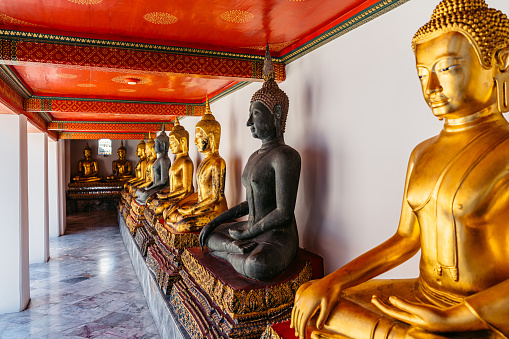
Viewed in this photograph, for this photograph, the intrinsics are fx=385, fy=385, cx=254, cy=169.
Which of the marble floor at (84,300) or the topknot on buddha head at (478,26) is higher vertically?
the topknot on buddha head at (478,26)

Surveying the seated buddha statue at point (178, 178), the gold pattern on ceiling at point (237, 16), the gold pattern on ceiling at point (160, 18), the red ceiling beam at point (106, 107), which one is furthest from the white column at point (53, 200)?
the gold pattern on ceiling at point (237, 16)

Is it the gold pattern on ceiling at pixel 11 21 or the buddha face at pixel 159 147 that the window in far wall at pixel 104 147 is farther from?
the gold pattern on ceiling at pixel 11 21

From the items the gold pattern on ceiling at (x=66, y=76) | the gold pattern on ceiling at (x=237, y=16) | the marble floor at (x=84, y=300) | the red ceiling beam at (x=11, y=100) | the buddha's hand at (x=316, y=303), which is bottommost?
the marble floor at (x=84, y=300)

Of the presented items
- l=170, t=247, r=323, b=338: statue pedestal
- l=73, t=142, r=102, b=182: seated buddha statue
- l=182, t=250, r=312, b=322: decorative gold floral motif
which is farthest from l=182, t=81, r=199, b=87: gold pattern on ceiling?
l=73, t=142, r=102, b=182: seated buddha statue

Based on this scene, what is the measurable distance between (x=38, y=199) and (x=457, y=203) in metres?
7.40

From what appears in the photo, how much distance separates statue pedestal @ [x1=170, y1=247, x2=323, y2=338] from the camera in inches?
90.4

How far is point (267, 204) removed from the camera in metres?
2.95

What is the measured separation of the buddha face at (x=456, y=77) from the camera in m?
1.33

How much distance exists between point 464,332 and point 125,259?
6561 millimetres

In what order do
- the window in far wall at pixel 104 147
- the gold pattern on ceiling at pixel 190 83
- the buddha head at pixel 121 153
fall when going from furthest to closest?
the window in far wall at pixel 104 147, the buddha head at pixel 121 153, the gold pattern on ceiling at pixel 190 83

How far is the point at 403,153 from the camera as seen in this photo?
Result: 7.40ft

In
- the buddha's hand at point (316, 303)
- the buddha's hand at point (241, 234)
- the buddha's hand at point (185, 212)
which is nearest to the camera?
the buddha's hand at point (316, 303)

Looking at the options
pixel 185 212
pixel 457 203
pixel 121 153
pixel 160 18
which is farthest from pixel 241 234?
pixel 121 153

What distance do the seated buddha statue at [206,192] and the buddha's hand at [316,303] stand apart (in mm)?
2589
